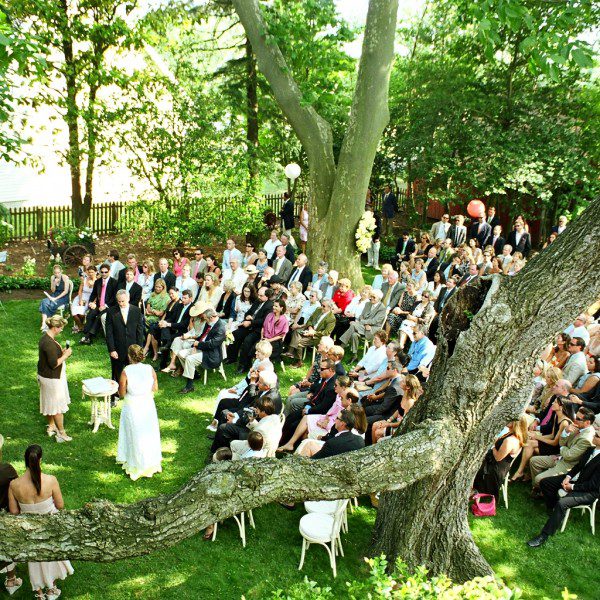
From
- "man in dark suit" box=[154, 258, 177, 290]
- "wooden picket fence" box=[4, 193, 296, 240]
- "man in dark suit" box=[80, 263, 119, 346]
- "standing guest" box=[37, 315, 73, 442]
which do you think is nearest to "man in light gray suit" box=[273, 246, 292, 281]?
"man in dark suit" box=[154, 258, 177, 290]

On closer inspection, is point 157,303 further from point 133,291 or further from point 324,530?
point 324,530

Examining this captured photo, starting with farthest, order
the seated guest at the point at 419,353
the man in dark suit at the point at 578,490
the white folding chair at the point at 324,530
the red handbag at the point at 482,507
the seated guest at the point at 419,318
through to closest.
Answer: the seated guest at the point at 419,318 → the seated guest at the point at 419,353 → the red handbag at the point at 482,507 → the man in dark suit at the point at 578,490 → the white folding chair at the point at 324,530

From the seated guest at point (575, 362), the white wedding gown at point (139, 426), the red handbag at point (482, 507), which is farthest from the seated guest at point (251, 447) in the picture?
the seated guest at point (575, 362)

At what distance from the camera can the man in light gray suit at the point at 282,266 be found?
47.0 feet

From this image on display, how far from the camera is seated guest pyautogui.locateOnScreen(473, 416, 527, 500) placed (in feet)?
25.0

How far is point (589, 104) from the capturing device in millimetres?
18172

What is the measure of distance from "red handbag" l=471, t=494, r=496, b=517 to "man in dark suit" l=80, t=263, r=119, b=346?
25.1 feet

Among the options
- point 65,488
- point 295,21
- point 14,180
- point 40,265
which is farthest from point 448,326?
point 14,180

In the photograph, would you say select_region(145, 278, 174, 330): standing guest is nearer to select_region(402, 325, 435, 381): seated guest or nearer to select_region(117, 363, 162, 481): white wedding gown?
select_region(117, 363, 162, 481): white wedding gown

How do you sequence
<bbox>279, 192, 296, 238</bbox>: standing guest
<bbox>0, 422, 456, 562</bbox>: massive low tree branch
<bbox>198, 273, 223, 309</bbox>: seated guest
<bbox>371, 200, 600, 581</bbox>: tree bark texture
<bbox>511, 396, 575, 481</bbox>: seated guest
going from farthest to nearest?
<bbox>279, 192, 296, 238</bbox>: standing guest, <bbox>198, 273, 223, 309</bbox>: seated guest, <bbox>511, 396, 575, 481</bbox>: seated guest, <bbox>371, 200, 600, 581</bbox>: tree bark texture, <bbox>0, 422, 456, 562</bbox>: massive low tree branch

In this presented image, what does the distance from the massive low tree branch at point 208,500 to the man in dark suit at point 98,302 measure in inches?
335

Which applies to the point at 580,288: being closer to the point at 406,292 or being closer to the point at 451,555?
the point at 451,555

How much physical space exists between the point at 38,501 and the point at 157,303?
625 centimetres

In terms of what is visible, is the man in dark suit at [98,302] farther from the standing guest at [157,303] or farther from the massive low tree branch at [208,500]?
the massive low tree branch at [208,500]
